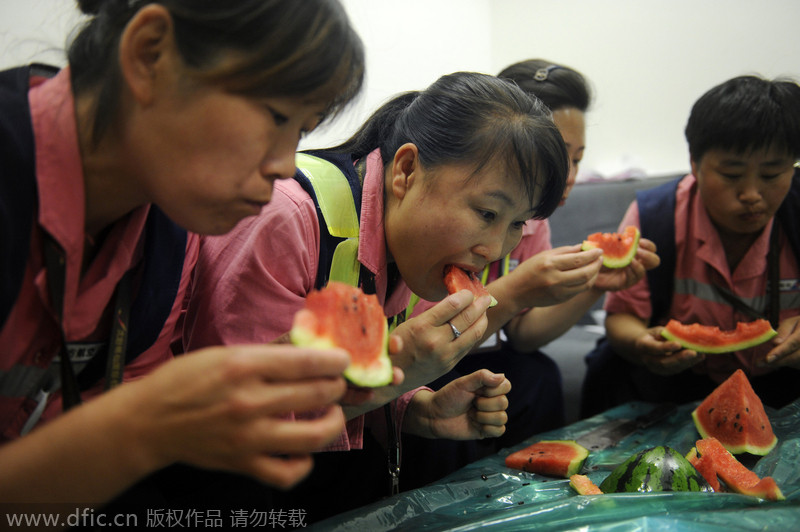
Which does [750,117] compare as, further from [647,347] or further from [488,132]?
[488,132]

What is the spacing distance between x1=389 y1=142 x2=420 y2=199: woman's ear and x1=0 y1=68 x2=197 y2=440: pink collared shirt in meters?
0.78

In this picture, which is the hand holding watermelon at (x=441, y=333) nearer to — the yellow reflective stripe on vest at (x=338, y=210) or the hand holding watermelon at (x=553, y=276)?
the yellow reflective stripe on vest at (x=338, y=210)

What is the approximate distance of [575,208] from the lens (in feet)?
14.1

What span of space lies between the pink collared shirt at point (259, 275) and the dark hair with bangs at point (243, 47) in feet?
1.40

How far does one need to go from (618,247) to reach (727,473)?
3.29 ft

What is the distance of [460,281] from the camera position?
1.64 meters

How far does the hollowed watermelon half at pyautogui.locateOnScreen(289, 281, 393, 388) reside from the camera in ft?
3.32

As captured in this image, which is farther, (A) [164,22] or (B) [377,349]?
(B) [377,349]

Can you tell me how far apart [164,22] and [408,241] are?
2.79ft

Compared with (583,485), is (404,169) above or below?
above

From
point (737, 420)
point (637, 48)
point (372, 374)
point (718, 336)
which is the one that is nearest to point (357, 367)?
point (372, 374)

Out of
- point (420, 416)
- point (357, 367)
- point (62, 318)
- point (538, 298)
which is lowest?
point (420, 416)

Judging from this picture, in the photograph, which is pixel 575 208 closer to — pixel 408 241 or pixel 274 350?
pixel 408 241

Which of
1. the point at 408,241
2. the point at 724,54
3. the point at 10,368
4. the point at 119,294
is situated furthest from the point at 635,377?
the point at 724,54
